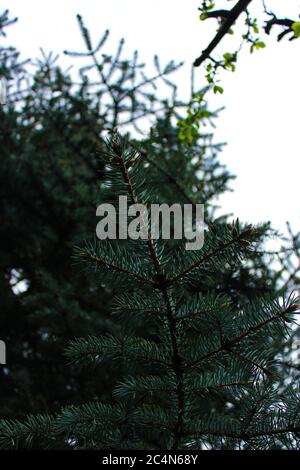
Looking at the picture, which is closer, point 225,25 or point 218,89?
point 225,25

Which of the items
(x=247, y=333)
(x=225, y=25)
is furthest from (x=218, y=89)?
(x=247, y=333)

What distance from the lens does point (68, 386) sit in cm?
485

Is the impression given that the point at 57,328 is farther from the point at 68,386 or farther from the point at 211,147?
the point at 211,147

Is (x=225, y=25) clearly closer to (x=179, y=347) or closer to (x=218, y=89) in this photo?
(x=218, y=89)

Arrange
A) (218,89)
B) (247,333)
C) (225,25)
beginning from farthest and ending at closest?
(218,89), (225,25), (247,333)

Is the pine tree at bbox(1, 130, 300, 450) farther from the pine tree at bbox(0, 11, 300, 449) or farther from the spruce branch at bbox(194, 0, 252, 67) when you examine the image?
the spruce branch at bbox(194, 0, 252, 67)

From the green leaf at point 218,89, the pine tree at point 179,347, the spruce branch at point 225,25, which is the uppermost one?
the spruce branch at point 225,25

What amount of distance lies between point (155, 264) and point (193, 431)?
21.3 inches

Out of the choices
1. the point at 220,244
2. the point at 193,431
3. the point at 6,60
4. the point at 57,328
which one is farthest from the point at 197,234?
the point at 6,60

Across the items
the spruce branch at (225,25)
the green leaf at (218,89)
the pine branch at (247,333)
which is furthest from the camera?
the green leaf at (218,89)

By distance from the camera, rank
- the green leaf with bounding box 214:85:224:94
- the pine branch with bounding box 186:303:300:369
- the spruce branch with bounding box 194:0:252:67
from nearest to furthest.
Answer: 1. the pine branch with bounding box 186:303:300:369
2. the spruce branch with bounding box 194:0:252:67
3. the green leaf with bounding box 214:85:224:94

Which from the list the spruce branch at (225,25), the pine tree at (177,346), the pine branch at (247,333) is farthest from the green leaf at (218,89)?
the pine branch at (247,333)

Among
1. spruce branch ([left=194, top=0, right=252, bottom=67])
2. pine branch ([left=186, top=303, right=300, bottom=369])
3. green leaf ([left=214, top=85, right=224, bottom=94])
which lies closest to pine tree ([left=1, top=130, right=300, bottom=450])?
pine branch ([left=186, top=303, right=300, bottom=369])

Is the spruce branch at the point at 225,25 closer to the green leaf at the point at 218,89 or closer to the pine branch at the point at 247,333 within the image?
the green leaf at the point at 218,89
